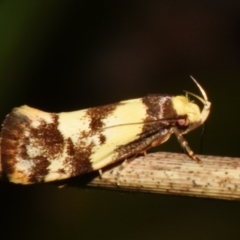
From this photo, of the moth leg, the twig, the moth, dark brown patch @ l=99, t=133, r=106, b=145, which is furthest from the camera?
dark brown patch @ l=99, t=133, r=106, b=145

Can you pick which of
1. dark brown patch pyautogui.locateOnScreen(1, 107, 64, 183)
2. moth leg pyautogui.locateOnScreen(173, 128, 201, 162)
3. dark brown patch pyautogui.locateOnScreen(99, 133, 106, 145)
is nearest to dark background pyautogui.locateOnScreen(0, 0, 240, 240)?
moth leg pyautogui.locateOnScreen(173, 128, 201, 162)

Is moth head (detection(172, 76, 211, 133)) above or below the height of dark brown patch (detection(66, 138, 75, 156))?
above

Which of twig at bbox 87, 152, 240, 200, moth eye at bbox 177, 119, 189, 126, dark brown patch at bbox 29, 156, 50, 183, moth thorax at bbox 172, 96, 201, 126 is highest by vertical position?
moth thorax at bbox 172, 96, 201, 126

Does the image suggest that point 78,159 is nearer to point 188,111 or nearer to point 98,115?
point 98,115

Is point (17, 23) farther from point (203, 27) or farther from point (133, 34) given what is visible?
point (203, 27)

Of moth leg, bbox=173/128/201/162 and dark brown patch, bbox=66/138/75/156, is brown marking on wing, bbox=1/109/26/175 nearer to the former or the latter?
dark brown patch, bbox=66/138/75/156

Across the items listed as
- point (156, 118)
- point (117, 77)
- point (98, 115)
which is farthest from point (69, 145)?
point (117, 77)
